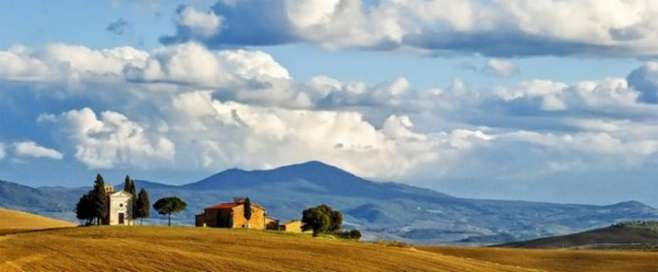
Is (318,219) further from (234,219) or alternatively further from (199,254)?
(199,254)

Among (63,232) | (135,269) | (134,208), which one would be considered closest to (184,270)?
(135,269)

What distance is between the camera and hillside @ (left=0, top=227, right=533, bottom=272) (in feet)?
297

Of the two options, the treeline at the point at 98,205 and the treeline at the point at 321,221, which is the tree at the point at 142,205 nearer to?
the treeline at the point at 98,205

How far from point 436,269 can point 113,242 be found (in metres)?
25.6

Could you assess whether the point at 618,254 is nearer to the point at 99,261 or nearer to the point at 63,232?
the point at 63,232

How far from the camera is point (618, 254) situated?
521 feet

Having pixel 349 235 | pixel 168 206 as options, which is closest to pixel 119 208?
pixel 168 206

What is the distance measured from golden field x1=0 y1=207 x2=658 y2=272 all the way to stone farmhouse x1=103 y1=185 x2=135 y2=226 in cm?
2195

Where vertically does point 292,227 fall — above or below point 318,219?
below

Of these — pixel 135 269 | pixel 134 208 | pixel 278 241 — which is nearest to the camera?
pixel 135 269

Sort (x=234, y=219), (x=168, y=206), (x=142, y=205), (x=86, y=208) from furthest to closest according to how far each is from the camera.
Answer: (x=168, y=206), (x=234, y=219), (x=142, y=205), (x=86, y=208)

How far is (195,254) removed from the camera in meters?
98.9

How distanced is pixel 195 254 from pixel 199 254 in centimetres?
61

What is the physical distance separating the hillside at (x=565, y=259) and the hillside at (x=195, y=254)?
2301 cm
